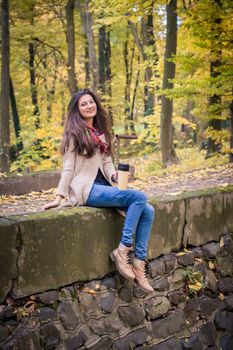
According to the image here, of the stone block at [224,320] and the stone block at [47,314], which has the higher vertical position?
the stone block at [47,314]

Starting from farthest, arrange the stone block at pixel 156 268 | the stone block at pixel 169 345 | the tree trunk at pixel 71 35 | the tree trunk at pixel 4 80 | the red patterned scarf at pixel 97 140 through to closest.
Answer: the tree trunk at pixel 71 35, the tree trunk at pixel 4 80, the stone block at pixel 156 268, the stone block at pixel 169 345, the red patterned scarf at pixel 97 140

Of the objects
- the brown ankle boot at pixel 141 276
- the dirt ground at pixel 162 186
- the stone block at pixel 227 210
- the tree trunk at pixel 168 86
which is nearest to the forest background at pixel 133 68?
the tree trunk at pixel 168 86

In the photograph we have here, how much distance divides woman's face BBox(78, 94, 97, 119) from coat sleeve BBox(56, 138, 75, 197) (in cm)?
35

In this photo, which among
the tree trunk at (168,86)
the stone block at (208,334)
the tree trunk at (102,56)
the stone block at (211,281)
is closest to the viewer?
the stone block at (208,334)

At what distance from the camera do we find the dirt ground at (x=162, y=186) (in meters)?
6.82

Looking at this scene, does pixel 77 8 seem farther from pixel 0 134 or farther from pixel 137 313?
pixel 137 313

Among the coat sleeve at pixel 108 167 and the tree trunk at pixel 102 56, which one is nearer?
the coat sleeve at pixel 108 167

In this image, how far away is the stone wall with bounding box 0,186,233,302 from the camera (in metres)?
3.43

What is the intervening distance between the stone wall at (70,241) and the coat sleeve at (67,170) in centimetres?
23

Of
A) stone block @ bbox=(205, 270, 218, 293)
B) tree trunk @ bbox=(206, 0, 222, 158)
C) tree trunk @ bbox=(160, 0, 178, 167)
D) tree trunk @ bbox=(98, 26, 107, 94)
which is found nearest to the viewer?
stone block @ bbox=(205, 270, 218, 293)

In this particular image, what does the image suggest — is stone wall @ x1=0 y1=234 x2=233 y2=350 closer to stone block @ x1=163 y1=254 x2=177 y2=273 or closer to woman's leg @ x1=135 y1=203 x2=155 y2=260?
stone block @ x1=163 y1=254 x2=177 y2=273

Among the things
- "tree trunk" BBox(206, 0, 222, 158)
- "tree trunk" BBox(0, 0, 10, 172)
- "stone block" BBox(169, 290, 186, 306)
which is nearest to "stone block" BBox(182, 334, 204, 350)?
"stone block" BBox(169, 290, 186, 306)

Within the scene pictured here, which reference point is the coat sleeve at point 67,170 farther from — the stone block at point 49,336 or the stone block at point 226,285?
the stone block at point 226,285

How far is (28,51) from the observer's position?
2009 centimetres
